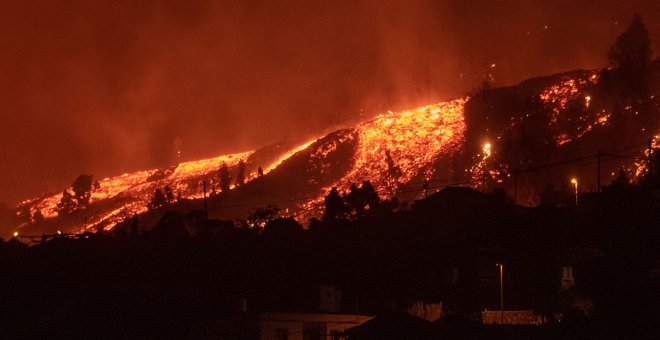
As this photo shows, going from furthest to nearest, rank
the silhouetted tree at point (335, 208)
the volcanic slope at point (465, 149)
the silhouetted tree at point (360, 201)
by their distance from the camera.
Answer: the volcanic slope at point (465, 149)
the silhouetted tree at point (360, 201)
the silhouetted tree at point (335, 208)

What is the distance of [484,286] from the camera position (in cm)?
4750

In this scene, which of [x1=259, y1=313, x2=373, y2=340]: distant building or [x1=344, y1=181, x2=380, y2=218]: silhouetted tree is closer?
[x1=259, y1=313, x2=373, y2=340]: distant building

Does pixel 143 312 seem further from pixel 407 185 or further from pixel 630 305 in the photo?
pixel 407 185

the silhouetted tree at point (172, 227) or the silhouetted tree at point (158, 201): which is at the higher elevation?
the silhouetted tree at point (158, 201)

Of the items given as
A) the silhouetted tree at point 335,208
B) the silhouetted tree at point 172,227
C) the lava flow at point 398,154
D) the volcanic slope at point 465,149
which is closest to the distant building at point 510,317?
the silhouetted tree at point 172,227

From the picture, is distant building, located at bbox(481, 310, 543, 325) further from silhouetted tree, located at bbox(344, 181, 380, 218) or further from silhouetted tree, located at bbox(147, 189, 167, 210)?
silhouetted tree, located at bbox(147, 189, 167, 210)

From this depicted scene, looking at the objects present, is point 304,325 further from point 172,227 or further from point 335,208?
point 335,208

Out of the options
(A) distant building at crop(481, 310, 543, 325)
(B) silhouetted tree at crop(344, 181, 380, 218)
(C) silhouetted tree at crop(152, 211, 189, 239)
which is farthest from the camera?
(B) silhouetted tree at crop(344, 181, 380, 218)

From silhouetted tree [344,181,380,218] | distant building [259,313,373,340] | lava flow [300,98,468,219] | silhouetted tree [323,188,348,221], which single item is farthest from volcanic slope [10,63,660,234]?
distant building [259,313,373,340]

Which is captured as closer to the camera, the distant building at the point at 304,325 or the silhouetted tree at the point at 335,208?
the distant building at the point at 304,325

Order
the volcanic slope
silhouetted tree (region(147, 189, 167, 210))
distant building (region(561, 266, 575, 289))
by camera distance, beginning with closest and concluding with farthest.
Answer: distant building (region(561, 266, 575, 289)) → the volcanic slope → silhouetted tree (region(147, 189, 167, 210))

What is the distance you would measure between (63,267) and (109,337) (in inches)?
573

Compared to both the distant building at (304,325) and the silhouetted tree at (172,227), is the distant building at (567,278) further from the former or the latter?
the silhouetted tree at (172,227)

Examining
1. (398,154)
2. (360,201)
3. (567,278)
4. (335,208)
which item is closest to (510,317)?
(567,278)
